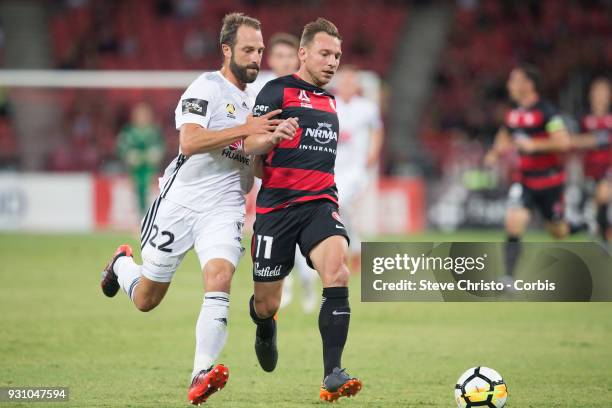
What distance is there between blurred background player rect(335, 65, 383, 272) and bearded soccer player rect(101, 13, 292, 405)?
5.19 m

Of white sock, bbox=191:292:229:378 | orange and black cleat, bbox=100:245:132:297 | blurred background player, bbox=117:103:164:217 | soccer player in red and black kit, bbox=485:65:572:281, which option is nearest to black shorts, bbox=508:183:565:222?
soccer player in red and black kit, bbox=485:65:572:281

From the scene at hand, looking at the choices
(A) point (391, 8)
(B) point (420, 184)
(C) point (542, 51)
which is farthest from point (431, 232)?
(A) point (391, 8)

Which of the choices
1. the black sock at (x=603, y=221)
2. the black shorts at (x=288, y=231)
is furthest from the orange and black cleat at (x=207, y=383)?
the black sock at (x=603, y=221)

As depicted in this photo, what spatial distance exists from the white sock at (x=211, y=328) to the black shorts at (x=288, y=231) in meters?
0.36

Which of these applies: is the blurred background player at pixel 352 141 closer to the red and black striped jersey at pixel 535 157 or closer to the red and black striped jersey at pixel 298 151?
the red and black striped jersey at pixel 535 157

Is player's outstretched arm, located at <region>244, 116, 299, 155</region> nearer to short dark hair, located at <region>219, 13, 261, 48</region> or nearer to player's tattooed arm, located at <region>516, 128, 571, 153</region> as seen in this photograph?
short dark hair, located at <region>219, 13, 261, 48</region>

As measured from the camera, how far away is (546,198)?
1162cm

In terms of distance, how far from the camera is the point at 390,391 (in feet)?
20.4

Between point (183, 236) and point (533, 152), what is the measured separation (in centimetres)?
625

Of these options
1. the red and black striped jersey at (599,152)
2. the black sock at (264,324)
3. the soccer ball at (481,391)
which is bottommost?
the soccer ball at (481,391)

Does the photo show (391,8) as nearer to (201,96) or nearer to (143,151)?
(143,151)

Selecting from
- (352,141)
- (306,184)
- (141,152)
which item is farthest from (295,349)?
(141,152)

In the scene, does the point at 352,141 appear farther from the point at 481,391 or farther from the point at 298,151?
the point at 481,391

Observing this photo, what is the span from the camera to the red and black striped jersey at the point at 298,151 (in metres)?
5.96
